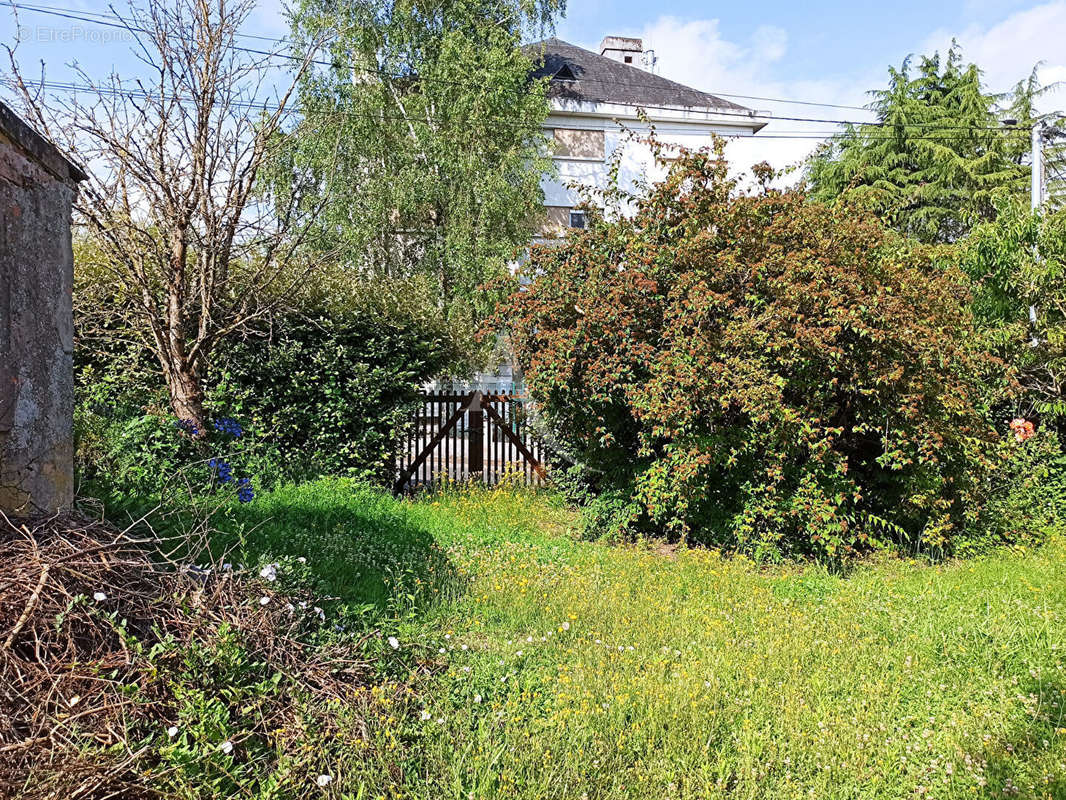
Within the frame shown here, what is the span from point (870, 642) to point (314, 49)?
7870mm

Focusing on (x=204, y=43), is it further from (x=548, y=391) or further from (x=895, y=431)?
(x=895, y=431)

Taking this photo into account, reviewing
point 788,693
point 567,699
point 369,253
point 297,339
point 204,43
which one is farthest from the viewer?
point 369,253

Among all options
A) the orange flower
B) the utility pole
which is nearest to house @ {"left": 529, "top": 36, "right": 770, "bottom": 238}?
the utility pole

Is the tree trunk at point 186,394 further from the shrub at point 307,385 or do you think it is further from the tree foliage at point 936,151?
the tree foliage at point 936,151

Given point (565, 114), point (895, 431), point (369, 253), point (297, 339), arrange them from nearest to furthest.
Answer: point (895, 431), point (297, 339), point (369, 253), point (565, 114)

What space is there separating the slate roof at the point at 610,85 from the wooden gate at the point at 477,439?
16.7 metres

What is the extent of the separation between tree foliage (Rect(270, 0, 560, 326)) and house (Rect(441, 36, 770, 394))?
4.35 meters

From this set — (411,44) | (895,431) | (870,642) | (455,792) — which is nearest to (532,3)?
(411,44)

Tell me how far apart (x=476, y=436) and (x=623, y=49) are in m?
24.5

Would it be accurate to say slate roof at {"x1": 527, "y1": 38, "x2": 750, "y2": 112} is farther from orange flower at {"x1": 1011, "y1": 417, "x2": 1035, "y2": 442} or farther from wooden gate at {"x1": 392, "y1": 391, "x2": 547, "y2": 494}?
orange flower at {"x1": 1011, "y1": 417, "x2": 1035, "y2": 442}

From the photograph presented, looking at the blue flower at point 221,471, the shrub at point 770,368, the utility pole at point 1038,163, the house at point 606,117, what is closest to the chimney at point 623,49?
the house at point 606,117

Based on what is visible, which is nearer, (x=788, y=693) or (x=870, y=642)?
Result: (x=788, y=693)

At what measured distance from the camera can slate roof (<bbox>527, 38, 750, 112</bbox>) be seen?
2455 cm

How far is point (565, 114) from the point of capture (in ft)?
78.5
